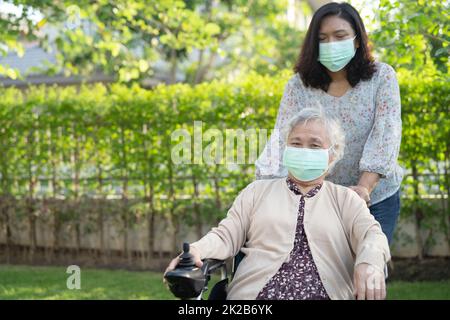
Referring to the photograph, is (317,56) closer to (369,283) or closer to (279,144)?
(279,144)

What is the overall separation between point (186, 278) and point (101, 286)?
4.37m

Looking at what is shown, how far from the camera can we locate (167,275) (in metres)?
2.54

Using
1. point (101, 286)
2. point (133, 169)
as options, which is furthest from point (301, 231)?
point (133, 169)

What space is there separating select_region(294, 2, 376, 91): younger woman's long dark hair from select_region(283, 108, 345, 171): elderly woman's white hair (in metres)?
0.30

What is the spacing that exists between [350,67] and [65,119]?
17.0 feet

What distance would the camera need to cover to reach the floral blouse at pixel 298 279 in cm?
271

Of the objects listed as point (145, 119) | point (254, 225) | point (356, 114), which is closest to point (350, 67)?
point (356, 114)

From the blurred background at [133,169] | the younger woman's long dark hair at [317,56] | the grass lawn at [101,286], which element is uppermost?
the younger woman's long dark hair at [317,56]

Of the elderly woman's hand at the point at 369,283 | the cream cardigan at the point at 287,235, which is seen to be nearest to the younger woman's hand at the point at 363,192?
the cream cardigan at the point at 287,235

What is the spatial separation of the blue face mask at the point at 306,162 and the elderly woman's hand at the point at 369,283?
0.52 metres

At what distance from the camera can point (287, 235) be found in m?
2.87

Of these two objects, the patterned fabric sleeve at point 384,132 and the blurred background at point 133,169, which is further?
the blurred background at point 133,169

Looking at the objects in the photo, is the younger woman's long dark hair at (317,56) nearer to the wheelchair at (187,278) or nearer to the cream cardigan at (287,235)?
the cream cardigan at (287,235)

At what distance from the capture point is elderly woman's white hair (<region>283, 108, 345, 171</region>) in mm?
2969
